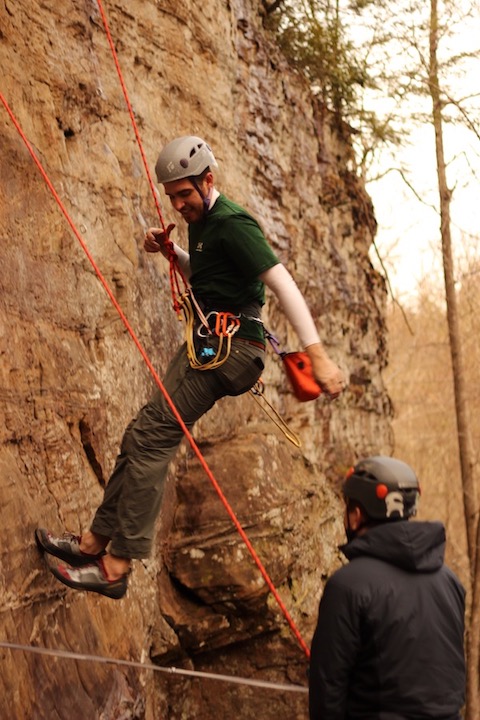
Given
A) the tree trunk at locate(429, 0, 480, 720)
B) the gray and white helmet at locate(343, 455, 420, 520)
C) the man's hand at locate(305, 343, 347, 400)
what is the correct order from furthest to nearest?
the tree trunk at locate(429, 0, 480, 720) < the man's hand at locate(305, 343, 347, 400) < the gray and white helmet at locate(343, 455, 420, 520)

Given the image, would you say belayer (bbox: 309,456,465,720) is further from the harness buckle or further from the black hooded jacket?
the harness buckle

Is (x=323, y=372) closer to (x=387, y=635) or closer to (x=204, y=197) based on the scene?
(x=204, y=197)

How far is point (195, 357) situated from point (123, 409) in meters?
1.27

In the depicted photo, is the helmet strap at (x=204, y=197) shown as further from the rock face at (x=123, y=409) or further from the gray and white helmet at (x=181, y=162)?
the rock face at (x=123, y=409)

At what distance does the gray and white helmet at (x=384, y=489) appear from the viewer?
3.08 metres

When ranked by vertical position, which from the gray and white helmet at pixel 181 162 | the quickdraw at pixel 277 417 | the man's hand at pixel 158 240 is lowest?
the quickdraw at pixel 277 417

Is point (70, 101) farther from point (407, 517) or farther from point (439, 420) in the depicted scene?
point (439, 420)

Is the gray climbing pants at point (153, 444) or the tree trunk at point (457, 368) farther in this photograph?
the tree trunk at point (457, 368)

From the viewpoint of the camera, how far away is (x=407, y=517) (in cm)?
314

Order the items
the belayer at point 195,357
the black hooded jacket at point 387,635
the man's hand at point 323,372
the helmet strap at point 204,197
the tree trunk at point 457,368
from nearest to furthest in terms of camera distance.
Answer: the black hooded jacket at point 387,635, the man's hand at point 323,372, the belayer at point 195,357, the helmet strap at point 204,197, the tree trunk at point 457,368

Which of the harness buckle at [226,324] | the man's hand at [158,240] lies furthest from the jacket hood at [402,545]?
the man's hand at [158,240]

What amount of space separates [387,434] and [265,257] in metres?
8.22

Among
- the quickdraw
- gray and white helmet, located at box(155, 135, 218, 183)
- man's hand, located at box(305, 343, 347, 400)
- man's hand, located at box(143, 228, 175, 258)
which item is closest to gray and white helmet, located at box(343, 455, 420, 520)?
man's hand, located at box(305, 343, 347, 400)

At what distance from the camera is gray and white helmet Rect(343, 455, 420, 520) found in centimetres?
308
